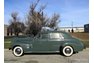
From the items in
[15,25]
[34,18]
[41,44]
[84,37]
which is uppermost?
[34,18]

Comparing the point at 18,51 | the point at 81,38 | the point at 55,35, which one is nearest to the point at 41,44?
the point at 55,35

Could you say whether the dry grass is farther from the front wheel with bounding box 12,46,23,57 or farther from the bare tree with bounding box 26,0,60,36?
the front wheel with bounding box 12,46,23,57

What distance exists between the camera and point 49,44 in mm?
2793

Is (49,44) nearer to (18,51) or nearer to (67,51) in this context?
(67,51)

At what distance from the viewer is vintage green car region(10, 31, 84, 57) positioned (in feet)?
9.10

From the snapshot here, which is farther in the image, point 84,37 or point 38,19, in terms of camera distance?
point 38,19

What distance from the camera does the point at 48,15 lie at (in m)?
2.80

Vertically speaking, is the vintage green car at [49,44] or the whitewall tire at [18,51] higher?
the vintage green car at [49,44]

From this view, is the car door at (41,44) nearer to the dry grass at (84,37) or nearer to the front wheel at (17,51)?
the front wheel at (17,51)

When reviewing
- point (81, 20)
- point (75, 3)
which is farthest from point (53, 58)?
point (75, 3)

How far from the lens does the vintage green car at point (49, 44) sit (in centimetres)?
277

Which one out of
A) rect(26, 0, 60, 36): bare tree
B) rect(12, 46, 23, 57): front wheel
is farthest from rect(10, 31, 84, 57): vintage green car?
rect(26, 0, 60, 36): bare tree

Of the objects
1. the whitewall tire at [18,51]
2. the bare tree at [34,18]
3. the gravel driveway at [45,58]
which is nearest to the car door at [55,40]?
the gravel driveway at [45,58]
